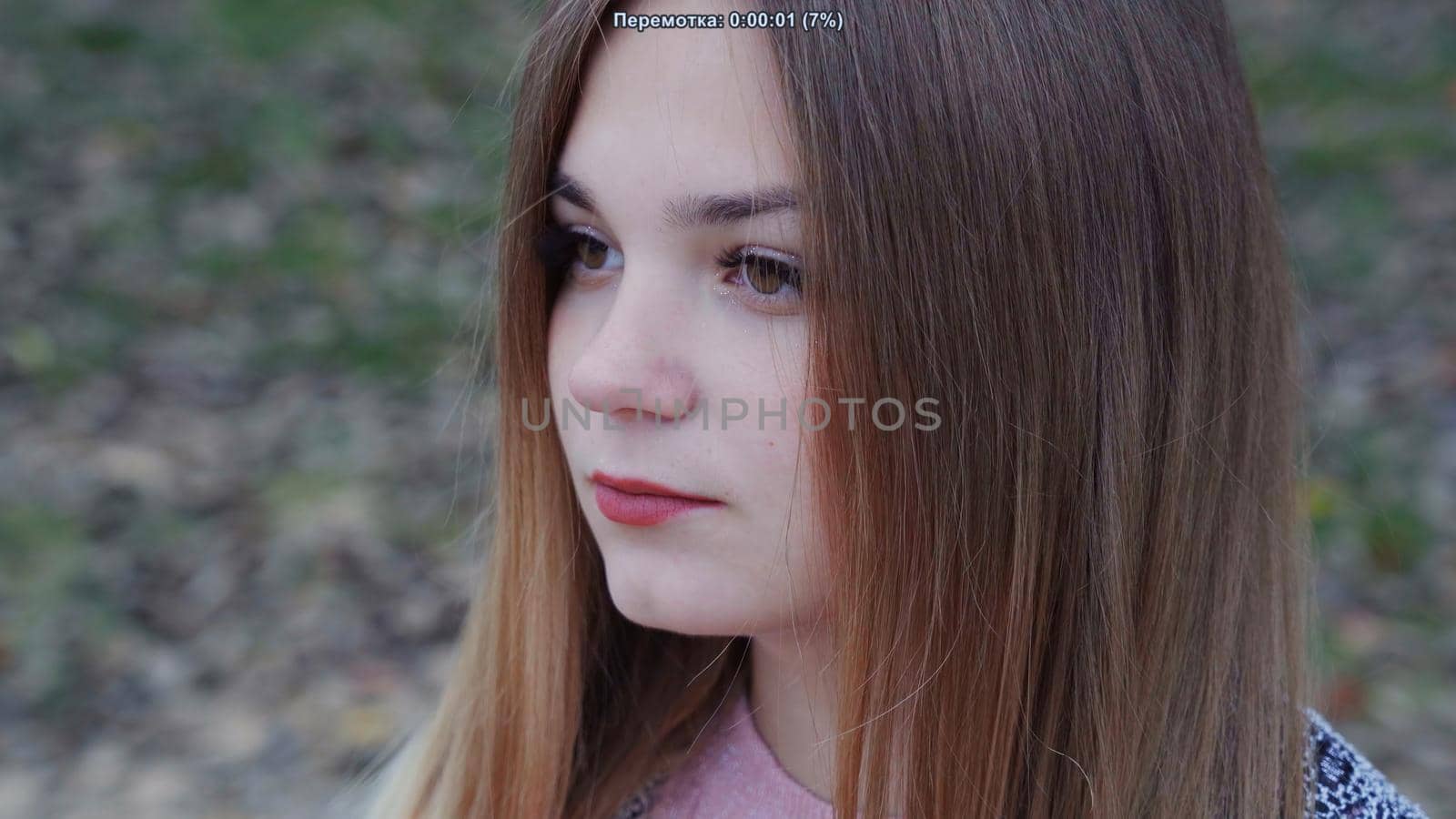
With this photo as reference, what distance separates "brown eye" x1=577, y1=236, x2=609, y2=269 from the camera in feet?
4.54

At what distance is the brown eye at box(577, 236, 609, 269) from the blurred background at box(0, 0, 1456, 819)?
358 millimetres

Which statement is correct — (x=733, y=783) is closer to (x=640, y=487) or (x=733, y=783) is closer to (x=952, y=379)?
(x=640, y=487)

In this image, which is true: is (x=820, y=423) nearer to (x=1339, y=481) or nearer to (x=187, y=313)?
(x=1339, y=481)

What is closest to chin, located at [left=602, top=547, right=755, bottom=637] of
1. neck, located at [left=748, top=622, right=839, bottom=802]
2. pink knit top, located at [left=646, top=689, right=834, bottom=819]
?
neck, located at [left=748, top=622, right=839, bottom=802]

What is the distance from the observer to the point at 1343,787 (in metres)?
1.36

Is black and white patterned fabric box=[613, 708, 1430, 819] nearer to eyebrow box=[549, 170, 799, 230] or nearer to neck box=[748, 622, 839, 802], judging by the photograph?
neck box=[748, 622, 839, 802]

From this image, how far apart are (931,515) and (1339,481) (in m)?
2.75

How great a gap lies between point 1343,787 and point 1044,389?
603mm

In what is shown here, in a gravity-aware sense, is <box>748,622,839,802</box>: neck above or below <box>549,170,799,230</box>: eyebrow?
below

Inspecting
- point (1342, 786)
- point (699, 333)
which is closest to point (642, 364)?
point (699, 333)

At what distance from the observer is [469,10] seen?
614 centimetres

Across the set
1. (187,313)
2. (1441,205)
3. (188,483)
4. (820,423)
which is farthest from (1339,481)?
(187,313)

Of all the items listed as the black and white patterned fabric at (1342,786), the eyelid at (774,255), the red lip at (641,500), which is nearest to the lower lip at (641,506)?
the red lip at (641,500)

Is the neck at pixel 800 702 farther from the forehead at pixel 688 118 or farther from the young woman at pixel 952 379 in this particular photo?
the forehead at pixel 688 118
